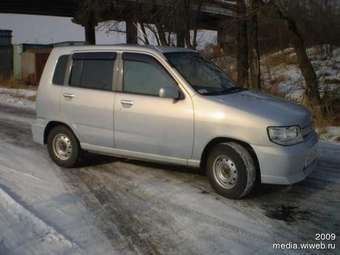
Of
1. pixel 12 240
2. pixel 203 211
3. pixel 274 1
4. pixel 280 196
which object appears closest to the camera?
pixel 12 240

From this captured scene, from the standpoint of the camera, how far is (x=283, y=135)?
5875 mm

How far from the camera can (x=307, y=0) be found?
1509cm

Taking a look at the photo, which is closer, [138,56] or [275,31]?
[138,56]

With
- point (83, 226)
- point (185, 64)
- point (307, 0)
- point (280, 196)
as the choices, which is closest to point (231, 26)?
point (307, 0)

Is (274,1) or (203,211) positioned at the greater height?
(274,1)

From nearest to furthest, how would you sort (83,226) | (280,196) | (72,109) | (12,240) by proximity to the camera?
(12,240), (83,226), (280,196), (72,109)

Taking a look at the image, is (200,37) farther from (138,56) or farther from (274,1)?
(138,56)

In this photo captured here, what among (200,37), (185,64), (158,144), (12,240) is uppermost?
(200,37)

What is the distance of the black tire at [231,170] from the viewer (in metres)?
5.95

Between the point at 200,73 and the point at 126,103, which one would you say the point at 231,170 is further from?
the point at 126,103

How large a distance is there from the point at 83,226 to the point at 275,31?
15658mm

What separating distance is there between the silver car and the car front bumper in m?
0.01

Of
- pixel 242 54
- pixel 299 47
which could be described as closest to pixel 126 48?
pixel 299 47

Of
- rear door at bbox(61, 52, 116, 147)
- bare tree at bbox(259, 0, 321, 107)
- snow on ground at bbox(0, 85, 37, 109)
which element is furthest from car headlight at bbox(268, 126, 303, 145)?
snow on ground at bbox(0, 85, 37, 109)
